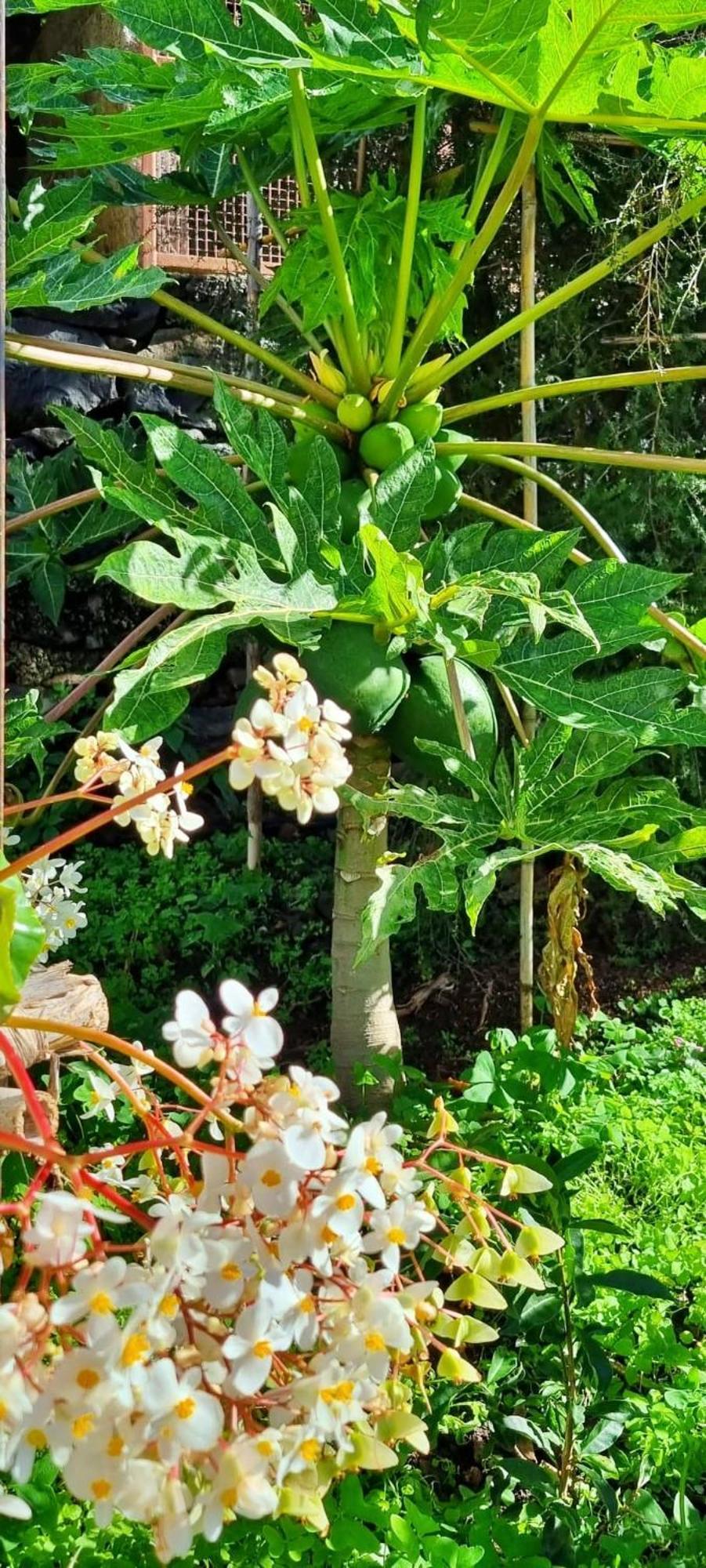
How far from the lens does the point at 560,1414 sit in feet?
4.24

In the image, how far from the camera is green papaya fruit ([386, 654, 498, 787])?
1491mm

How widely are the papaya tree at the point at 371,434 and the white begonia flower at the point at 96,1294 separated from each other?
0.75m

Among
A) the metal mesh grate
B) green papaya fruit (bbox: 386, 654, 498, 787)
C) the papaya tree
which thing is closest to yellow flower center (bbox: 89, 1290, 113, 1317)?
the papaya tree

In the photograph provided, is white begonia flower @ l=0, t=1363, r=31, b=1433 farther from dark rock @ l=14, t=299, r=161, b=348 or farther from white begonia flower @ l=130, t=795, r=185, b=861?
dark rock @ l=14, t=299, r=161, b=348

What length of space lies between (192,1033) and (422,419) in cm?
113

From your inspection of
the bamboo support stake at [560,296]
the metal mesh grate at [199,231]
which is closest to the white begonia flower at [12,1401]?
the bamboo support stake at [560,296]

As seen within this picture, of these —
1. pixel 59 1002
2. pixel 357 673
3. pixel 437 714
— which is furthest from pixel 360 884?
pixel 59 1002

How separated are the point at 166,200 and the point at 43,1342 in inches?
65.4

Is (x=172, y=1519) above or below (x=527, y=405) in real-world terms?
below

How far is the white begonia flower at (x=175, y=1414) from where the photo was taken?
46 cm

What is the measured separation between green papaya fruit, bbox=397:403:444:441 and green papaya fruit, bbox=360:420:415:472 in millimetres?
17

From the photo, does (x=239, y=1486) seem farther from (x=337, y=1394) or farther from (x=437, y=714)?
(x=437, y=714)

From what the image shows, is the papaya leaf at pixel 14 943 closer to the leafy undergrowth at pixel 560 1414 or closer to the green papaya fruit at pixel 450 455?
the leafy undergrowth at pixel 560 1414

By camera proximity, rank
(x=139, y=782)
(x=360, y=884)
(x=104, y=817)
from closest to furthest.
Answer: (x=104, y=817) → (x=139, y=782) → (x=360, y=884)
